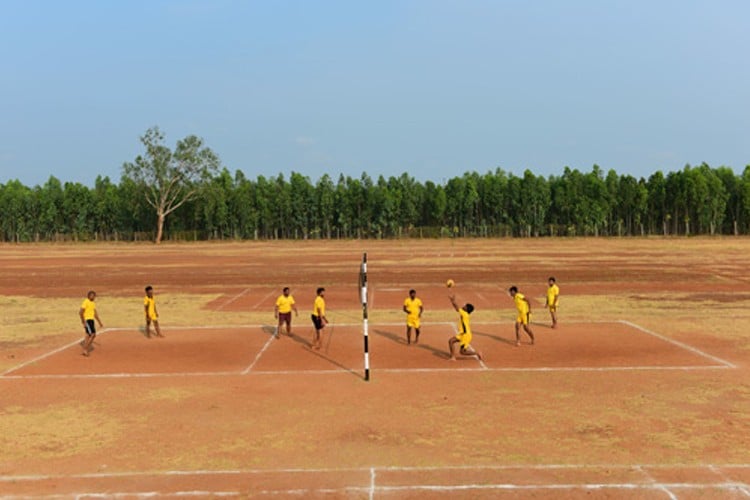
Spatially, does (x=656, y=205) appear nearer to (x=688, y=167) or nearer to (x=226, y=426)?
(x=688, y=167)

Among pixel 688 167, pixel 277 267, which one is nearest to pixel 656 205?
pixel 688 167

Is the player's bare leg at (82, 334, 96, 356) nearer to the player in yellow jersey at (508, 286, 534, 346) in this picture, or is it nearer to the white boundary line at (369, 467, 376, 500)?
the white boundary line at (369, 467, 376, 500)

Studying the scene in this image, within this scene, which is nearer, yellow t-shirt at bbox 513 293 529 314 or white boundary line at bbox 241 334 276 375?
white boundary line at bbox 241 334 276 375

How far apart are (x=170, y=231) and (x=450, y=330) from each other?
90.7 meters

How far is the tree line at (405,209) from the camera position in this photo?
97.2 meters

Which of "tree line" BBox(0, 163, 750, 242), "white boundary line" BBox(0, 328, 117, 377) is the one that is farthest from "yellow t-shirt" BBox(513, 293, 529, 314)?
"tree line" BBox(0, 163, 750, 242)

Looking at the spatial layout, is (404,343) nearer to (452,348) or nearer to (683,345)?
(452,348)

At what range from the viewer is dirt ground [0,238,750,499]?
335 inches

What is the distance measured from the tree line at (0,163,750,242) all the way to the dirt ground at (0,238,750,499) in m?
74.6

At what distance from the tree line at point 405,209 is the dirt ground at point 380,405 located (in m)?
74.6

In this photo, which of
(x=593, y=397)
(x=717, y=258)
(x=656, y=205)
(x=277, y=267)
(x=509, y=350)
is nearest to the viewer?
(x=593, y=397)

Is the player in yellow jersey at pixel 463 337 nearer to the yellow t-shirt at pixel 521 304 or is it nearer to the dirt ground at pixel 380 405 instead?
the dirt ground at pixel 380 405

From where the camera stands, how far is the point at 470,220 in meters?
104

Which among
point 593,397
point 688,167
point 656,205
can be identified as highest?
point 688,167
